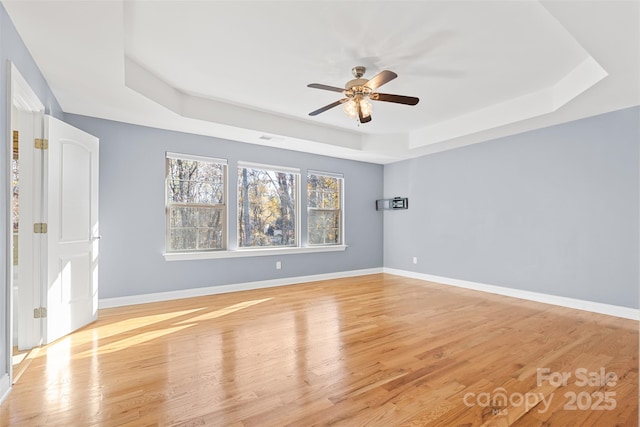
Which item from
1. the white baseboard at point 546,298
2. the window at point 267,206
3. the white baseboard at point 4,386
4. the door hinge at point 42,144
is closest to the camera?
the white baseboard at point 4,386

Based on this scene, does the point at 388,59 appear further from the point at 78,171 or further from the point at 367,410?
the point at 78,171

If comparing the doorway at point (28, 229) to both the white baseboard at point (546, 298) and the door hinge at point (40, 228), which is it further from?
the white baseboard at point (546, 298)

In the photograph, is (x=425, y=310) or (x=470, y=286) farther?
(x=470, y=286)

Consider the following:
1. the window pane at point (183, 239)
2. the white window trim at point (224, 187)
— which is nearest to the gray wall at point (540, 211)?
the white window trim at point (224, 187)

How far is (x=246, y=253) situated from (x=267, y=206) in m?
0.95

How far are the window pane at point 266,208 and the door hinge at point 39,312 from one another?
2.67 metres

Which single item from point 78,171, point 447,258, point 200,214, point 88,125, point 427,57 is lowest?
point 447,258

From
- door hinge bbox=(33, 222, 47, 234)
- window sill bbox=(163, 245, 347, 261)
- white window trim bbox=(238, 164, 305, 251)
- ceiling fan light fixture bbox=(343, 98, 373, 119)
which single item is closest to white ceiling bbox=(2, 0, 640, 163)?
ceiling fan light fixture bbox=(343, 98, 373, 119)

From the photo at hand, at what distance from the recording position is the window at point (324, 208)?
6.14 meters

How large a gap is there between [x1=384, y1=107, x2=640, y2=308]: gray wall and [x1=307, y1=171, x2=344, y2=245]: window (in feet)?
4.95

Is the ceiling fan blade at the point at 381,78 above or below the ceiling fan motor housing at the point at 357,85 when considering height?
below

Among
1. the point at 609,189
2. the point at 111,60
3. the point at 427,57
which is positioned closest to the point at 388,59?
the point at 427,57

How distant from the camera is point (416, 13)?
2422 mm

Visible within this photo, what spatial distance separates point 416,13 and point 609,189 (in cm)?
347
